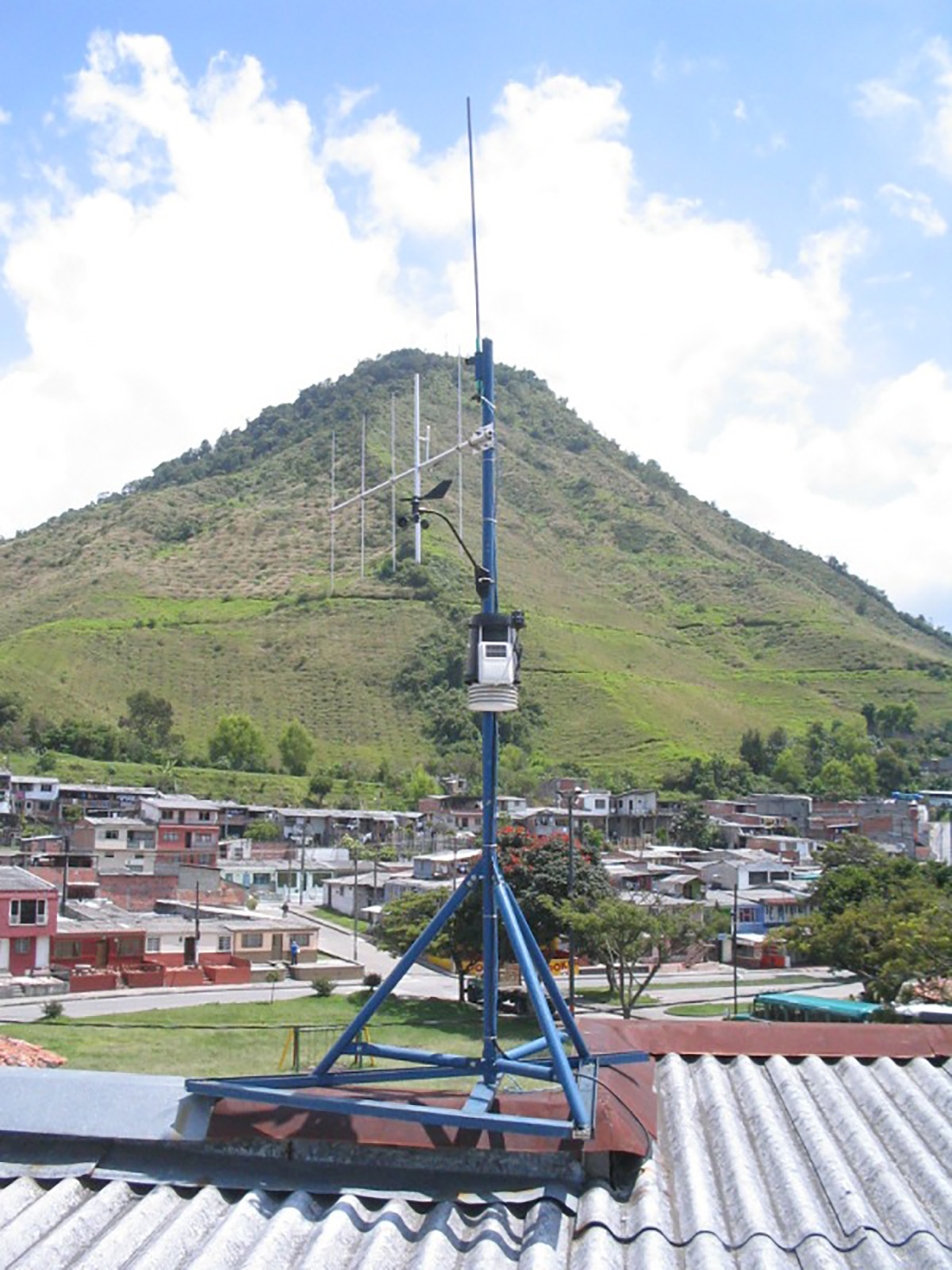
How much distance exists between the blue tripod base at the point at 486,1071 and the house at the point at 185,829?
4625 cm

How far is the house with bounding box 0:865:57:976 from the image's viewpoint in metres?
32.0

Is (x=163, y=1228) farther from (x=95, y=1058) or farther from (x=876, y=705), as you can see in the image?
(x=876, y=705)

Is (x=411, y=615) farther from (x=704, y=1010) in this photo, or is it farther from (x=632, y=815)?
(x=704, y=1010)

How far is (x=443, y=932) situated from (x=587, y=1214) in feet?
83.9

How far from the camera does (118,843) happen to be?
4978 centimetres

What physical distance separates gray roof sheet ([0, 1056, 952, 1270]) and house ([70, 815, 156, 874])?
146 ft

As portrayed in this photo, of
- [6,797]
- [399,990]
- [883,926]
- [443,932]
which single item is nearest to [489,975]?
[443,932]

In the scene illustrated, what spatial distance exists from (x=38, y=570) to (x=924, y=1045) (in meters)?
138

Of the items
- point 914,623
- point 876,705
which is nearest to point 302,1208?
point 876,705

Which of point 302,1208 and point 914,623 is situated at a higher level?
point 914,623

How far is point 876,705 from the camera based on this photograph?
11100 cm

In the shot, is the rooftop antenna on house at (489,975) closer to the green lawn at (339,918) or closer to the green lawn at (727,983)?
the green lawn at (727,983)

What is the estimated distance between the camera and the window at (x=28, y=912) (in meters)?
→ 32.1

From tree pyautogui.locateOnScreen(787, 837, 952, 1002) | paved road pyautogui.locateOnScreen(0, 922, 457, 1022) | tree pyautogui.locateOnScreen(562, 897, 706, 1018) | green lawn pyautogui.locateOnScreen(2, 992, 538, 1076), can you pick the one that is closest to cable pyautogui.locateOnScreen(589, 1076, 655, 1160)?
green lawn pyautogui.locateOnScreen(2, 992, 538, 1076)
